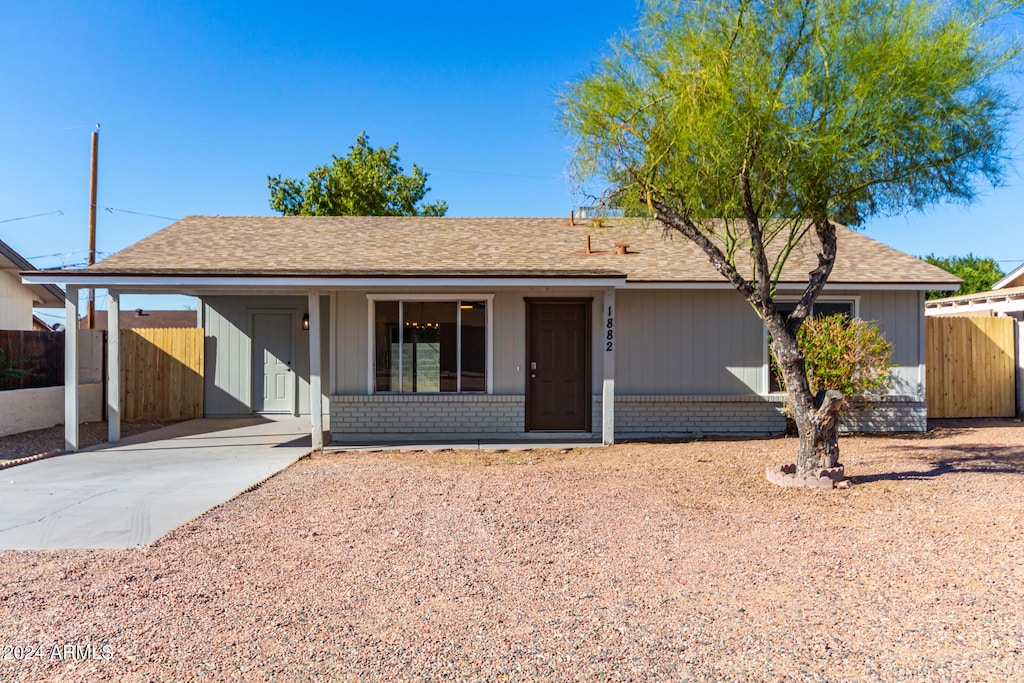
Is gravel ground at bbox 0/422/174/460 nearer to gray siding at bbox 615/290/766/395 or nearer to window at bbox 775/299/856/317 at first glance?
gray siding at bbox 615/290/766/395

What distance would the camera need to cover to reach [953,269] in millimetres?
40500

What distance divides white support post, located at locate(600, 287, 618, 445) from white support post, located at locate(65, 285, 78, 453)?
7316 millimetres

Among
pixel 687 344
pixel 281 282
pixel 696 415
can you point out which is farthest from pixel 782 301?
pixel 281 282

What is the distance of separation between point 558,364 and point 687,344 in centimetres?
211

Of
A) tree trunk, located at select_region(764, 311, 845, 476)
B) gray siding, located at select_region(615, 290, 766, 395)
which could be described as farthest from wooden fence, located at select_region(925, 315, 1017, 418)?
tree trunk, located at select_region(764, 311, 845, 476)

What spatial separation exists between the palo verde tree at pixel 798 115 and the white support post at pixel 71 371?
715 centimetres

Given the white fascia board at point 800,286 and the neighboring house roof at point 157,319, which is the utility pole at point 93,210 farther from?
the neighboring house roof at point 157,319

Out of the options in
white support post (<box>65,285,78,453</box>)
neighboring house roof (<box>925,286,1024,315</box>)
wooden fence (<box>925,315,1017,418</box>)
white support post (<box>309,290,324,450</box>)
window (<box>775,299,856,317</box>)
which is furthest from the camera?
neighboring house roof (<box>925,286,1024,315</box>)

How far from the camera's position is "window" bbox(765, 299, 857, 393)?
10.9 metres

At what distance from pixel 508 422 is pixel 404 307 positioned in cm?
243

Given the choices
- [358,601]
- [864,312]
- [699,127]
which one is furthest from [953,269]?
[358,601]

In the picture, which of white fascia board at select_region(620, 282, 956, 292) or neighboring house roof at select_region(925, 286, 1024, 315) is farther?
neighboring house roof at select_region(925, 286, 1024, 315)

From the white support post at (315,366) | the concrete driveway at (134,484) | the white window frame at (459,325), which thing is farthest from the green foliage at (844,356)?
the concrete driveway at (134,484)

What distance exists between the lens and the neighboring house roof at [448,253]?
9375 mm
